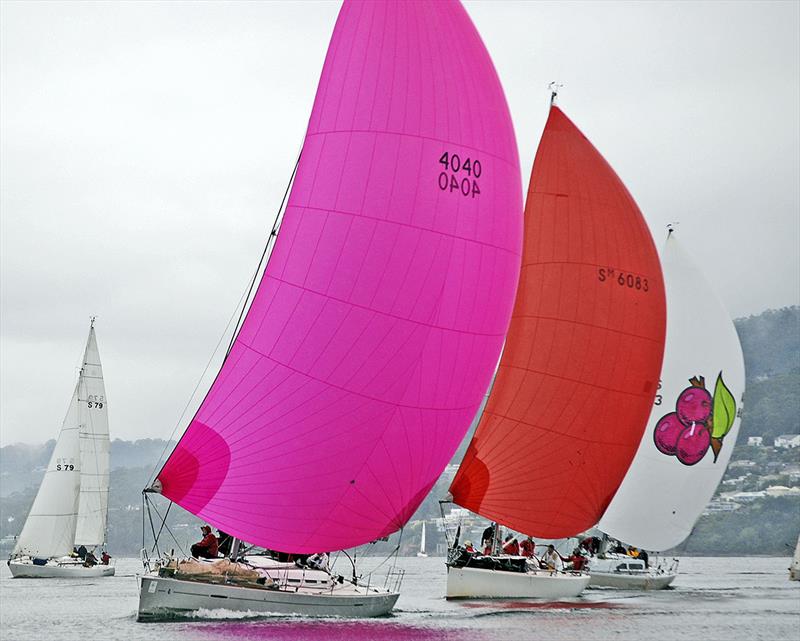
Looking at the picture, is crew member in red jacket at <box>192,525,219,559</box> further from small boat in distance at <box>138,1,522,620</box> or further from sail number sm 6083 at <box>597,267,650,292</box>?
sail number sm 6083 at <box>597,267,650,292</box>

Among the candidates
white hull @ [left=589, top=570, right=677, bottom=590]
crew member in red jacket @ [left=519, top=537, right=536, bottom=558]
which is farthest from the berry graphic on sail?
crew member in red jacket @ [left=519, top=537, right=536, bottom=558]

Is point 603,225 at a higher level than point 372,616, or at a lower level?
higher

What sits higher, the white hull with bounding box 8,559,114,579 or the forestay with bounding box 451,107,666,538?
the forestay with bounding box 451,107,666,538

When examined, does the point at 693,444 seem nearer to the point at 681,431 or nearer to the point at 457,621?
the point at 681,431

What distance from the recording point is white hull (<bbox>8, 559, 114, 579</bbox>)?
48469 millimetres

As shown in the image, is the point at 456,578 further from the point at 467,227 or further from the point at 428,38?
the point at 428,38

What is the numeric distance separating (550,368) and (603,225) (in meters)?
3.84

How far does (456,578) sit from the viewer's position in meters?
29.8

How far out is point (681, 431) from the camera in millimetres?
40562

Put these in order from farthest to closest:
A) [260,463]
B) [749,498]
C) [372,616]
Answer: [749,498] < [372,616] < [260,463]

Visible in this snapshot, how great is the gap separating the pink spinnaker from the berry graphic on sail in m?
19.7

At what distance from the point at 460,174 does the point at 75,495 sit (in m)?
32.8

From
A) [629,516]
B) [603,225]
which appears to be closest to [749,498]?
[629,516]

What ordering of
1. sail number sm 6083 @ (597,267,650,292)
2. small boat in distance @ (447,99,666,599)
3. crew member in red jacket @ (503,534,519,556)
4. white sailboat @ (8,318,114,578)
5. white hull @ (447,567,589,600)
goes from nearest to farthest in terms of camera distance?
white hull @ (447,567,589,600) → small boat in distance @ (447,99,666,599) → sail number sm 6083 @ (597,267,650,292) → crew member in red jacket @ (503,534,519,556) → white sailboat @ (8,318,114,578)
